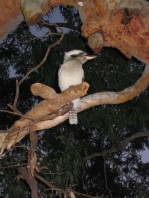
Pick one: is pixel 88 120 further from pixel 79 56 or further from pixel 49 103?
pixel 49 103

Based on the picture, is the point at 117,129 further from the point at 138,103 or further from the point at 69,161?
the point at 69,161

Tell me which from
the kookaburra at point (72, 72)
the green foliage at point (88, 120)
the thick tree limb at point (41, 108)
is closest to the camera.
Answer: the thick tree limb at point (41, 108)

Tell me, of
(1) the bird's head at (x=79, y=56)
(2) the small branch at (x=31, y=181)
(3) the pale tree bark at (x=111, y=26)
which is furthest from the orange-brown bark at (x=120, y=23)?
(2) the small branch at (x=31, y=181)

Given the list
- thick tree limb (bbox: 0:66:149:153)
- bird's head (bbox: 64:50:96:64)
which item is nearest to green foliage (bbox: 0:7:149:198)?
bird's head (bbox: 64:50:96:64)

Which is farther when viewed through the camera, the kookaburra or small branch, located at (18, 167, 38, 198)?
the kookaburra

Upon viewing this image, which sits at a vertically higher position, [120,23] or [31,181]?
[120,23]

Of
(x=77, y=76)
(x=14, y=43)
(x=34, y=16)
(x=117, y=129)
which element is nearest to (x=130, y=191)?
(x=117, y=129)

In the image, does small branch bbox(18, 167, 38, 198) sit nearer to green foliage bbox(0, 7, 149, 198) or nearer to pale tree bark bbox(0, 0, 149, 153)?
pale tree bark bbox(0, 0, 149, 153)

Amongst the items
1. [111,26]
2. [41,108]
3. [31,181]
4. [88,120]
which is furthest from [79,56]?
[88,120]

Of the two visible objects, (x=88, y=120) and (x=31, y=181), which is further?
(x=88, y=120)

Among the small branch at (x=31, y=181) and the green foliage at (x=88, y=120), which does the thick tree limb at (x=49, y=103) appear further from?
the green foliage at (x=88, y=120)

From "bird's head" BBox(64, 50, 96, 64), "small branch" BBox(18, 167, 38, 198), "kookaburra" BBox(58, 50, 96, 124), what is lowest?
"small branch" BBox(18, 167, 38, 198)

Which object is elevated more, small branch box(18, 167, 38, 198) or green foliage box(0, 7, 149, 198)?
green foliage box(0, 7, 149, 198)

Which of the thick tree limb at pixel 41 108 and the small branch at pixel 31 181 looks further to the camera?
the small branch at pixel 31 181
